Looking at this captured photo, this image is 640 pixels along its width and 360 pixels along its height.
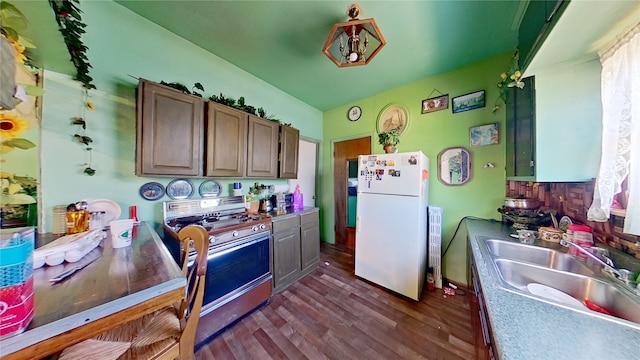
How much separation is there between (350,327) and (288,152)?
6.37ft

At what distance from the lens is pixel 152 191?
1.54 meters

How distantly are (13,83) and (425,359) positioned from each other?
7.99 ft

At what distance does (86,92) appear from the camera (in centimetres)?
128

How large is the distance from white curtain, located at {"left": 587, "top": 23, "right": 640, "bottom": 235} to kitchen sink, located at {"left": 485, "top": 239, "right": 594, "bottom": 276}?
0.87 ft

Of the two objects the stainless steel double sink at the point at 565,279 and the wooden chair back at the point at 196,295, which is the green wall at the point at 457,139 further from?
the wooden chair back at the point at 196,295

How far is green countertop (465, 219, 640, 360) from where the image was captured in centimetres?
47

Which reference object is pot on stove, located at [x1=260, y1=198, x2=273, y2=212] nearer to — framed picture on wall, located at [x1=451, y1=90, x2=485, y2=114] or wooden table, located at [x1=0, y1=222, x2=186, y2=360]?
wooden table, located at [x1=0, y1=222, x2=186, y2=360]

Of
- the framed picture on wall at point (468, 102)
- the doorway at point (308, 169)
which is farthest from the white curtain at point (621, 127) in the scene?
the doorway at point (308, 169)

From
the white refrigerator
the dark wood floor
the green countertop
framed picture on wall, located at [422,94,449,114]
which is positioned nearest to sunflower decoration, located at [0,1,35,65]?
the green countertop

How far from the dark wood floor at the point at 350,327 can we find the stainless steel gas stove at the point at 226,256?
0.15 metres

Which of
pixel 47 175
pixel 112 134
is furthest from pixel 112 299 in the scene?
pixel 112 134

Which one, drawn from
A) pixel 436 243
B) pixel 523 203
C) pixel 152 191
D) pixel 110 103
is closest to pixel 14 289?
pixel 152 191

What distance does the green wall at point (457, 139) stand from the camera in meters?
1.92

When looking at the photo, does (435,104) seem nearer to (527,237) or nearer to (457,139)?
(457,139)
